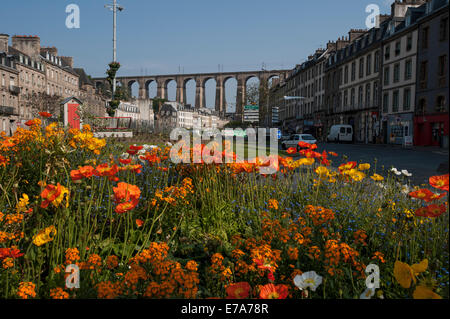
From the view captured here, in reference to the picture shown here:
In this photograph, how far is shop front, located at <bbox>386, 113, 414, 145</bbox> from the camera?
31016mm

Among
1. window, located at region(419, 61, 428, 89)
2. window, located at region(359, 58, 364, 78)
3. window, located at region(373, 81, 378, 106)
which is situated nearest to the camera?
window, located at region(419, 61, 428, 89)

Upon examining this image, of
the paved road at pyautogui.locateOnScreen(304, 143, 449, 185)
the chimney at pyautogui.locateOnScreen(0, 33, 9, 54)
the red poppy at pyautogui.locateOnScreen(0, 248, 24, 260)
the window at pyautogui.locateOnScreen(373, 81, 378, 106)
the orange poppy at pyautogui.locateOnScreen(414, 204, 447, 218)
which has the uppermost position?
the chimney at pyautogui.locateOnScreen(0, 33, 9, 54)

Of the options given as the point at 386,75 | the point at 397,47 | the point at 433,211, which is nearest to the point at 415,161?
the point at 433,211

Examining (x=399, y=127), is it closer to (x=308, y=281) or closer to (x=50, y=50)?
(x=308, y=281)

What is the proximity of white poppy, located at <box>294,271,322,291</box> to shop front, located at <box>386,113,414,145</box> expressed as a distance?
105 feet

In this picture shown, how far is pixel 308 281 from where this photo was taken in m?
1.44

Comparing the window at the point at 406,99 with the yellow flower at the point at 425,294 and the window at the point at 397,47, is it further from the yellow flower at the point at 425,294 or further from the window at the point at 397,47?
the yellow flower at the point at 425,294

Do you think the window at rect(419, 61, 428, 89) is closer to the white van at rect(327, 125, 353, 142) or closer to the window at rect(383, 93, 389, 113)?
the window at rect(383, 93, 389, 113)

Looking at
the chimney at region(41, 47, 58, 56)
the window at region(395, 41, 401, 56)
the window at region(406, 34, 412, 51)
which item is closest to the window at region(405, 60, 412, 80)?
the window at region(406, 34, 412, 51)

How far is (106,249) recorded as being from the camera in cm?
269

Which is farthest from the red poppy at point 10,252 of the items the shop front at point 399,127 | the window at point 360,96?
the window at point 360,96

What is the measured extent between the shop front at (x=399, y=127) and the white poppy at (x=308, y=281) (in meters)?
31.9

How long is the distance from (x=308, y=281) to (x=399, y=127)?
3455 cm
